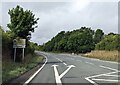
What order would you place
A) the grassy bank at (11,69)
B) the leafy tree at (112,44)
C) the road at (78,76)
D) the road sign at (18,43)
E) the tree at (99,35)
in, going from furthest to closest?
the tree at (99,35) < the leafy tree at (112,44) < the road sign at (18,43) < the grassy bank at (11,69) < the road at (78,76)

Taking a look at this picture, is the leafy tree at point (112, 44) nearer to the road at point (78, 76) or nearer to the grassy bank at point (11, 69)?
the road at point (78, 76)

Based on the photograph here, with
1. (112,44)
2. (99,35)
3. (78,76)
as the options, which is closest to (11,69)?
(78,76)

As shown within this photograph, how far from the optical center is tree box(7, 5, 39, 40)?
17469mm

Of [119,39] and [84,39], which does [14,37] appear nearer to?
[119,39]

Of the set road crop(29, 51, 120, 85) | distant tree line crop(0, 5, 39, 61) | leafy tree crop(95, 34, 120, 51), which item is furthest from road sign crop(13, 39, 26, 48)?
leafy tree crop(95, 34, 120, 51)

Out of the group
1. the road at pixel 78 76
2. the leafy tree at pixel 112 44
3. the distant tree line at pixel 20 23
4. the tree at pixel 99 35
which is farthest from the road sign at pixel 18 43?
the tree at pixel 99 35

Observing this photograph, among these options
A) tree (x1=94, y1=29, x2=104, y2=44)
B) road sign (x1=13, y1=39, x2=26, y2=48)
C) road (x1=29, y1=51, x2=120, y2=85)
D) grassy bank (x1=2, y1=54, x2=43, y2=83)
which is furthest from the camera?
tree (x1=94, y1=29, x2=104, y2=44)

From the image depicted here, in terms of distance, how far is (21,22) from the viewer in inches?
692

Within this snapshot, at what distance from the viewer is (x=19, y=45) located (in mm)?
16234

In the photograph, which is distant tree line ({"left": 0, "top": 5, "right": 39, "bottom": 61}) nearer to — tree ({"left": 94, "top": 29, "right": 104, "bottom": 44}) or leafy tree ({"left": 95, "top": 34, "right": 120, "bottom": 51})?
leafy tree ({"left": 95, "top": 34, "right": 120, "bottom": 51})

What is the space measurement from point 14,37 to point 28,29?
2480 millimetres

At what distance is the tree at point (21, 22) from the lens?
1747cm

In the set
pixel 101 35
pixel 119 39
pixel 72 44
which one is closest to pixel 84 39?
pixel 72 44

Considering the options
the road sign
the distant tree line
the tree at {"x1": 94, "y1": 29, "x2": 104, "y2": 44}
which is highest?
the tree at {"x1": 94, "y1": 29, "x2": 104, "y2": 44}
